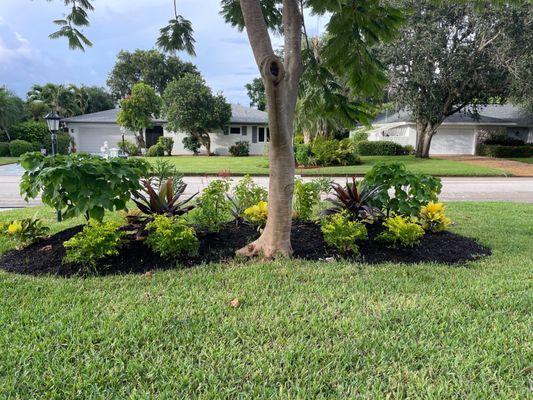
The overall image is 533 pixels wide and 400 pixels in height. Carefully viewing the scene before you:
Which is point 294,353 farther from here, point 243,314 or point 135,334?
point 135,334

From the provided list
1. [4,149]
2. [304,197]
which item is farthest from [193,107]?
[304,197]

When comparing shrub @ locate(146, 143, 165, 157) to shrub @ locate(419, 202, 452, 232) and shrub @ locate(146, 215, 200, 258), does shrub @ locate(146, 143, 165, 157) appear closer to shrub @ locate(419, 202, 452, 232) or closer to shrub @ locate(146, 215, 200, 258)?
shrub @ locate(146, 215, 200, 258)

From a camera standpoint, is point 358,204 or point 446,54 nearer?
point 358,204

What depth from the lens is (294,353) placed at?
7.71 ft

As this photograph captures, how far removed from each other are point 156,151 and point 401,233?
83.3 feet

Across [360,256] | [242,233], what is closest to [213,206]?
[242,233]

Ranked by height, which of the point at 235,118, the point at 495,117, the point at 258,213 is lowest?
the point at 258,213

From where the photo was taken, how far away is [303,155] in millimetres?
19266

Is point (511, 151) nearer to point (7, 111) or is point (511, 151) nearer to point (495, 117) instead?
point (495, 117)

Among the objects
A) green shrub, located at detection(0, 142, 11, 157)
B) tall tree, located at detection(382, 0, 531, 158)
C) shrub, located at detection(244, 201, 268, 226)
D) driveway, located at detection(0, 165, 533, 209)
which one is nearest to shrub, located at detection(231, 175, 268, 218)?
shrub, located at detection(244, 201, 268, 226)

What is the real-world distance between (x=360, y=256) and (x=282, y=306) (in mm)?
1649

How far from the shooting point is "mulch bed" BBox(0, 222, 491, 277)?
13.1 feet

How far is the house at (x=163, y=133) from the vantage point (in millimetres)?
29953

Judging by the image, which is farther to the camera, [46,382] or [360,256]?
[360,256]
